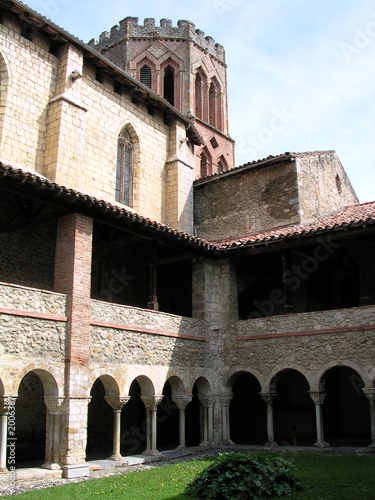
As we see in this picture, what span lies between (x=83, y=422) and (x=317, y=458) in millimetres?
5582

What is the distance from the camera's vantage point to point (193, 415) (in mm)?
19891

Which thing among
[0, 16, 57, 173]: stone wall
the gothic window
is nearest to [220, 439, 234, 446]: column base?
[0, 16, 57, 173]: stone wall

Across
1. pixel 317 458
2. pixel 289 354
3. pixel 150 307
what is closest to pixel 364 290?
pixel 289 354

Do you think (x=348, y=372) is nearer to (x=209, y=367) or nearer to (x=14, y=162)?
(x=209, y=367)

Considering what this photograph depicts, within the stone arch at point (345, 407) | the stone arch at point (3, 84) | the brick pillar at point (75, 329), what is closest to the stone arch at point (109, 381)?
the brick pillar at point (75, 329)

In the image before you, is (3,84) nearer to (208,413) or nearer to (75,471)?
(75,471)

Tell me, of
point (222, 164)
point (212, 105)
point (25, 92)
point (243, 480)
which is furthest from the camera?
point (212, 105)

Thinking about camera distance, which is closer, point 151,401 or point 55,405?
point 55,405

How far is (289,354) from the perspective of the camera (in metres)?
15.6

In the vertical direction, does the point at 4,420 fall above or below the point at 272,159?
below

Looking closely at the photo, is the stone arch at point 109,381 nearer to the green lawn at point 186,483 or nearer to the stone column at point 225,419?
the green lawn at point 186,483

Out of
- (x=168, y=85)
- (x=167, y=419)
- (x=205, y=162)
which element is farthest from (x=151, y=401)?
(x=168, y=85)

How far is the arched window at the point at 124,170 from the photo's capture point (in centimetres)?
1917

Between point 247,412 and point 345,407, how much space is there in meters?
3.35
